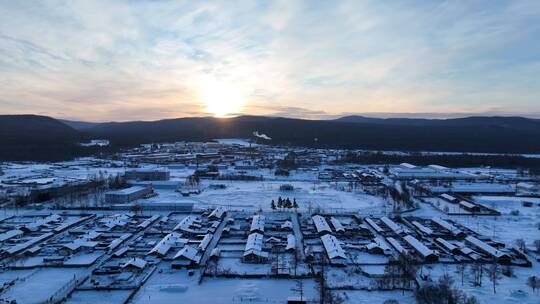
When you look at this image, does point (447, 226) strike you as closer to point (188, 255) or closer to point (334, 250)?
point (334, 250)

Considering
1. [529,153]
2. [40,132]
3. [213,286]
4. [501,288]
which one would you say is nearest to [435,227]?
[501,288]

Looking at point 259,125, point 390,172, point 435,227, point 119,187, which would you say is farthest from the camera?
point 259,125

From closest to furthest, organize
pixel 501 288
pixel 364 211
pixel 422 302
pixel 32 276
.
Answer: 1. pixel 422 302
2. pixel 501 288
3. pixel 32 276
4. pixel 364 211

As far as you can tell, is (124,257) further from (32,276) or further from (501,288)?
(501,288)

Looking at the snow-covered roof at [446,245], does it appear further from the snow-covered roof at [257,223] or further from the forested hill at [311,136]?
the forested hill at [311,136]

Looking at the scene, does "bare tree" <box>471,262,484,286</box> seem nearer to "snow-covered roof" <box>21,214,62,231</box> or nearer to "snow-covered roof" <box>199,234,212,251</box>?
"snow-covered roof" <box>199,234,212,251</box>

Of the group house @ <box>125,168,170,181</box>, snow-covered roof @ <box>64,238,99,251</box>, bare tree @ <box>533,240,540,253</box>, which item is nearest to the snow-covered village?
snow-covered roof @ <box>64,238,99,251</box>
